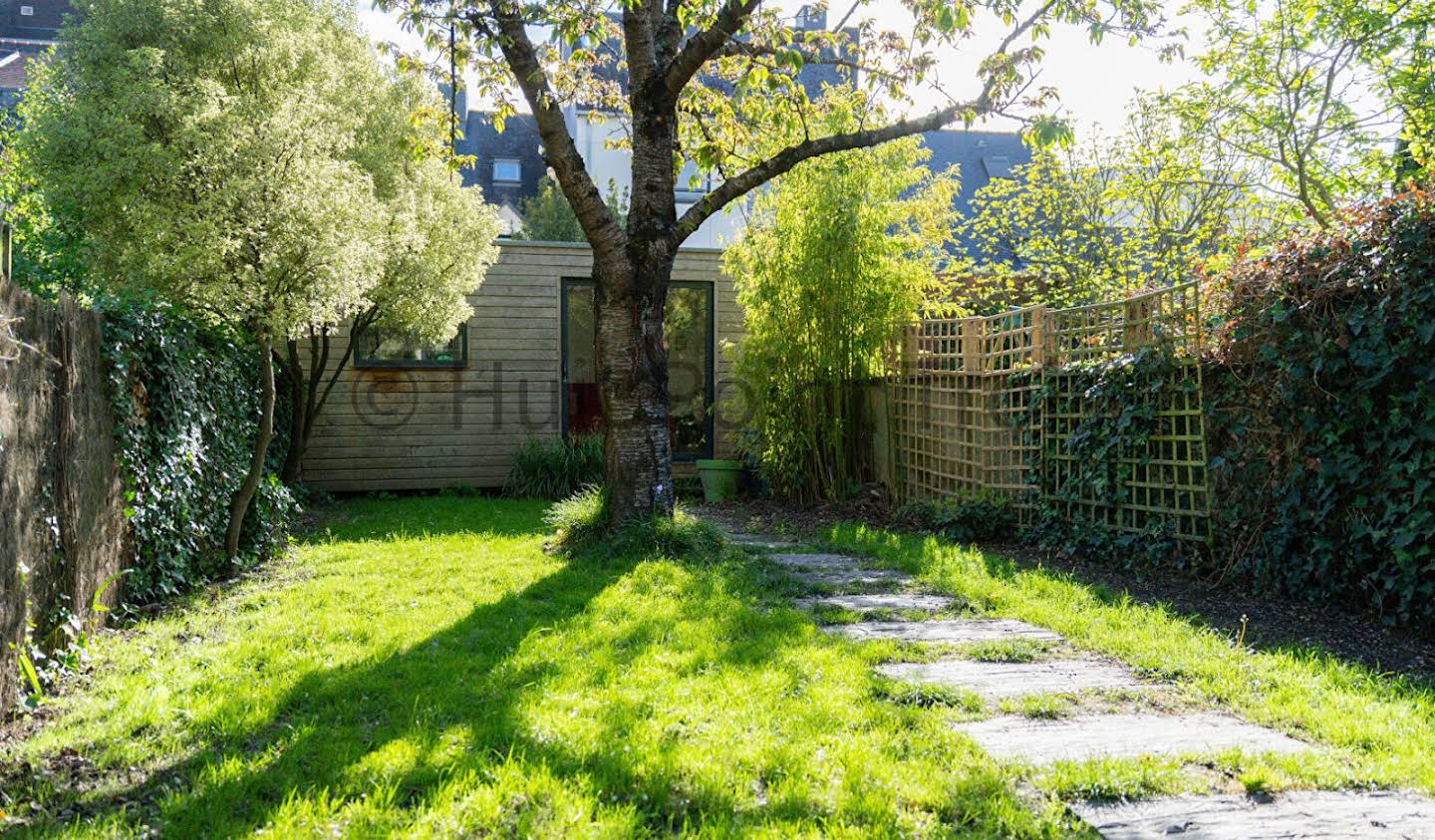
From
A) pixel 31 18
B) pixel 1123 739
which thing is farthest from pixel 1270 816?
pixel 31 18

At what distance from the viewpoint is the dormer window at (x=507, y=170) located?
2466cm

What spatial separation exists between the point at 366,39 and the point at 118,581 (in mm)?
5792

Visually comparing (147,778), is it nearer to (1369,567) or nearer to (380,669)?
(380,669)

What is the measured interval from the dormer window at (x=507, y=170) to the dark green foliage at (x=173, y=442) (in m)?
19.9

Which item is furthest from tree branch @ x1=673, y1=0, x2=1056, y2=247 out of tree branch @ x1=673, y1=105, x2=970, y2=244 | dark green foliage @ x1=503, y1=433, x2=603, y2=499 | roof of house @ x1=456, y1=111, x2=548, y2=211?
roof of house @ x1=456, y1=111, x2=548, y2=211

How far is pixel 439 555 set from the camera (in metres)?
6.02

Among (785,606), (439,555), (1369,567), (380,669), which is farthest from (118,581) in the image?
(1369,567)

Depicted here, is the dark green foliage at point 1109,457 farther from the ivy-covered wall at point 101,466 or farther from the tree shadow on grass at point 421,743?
the ivy-covered wall at point 101,466

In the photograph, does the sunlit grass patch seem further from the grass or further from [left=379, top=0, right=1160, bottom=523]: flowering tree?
[left=379, top=0, right=1160, bottom=523]: flowering tree

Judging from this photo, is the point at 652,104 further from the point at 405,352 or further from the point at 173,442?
the point at 405,352

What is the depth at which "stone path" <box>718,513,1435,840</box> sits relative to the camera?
226cm

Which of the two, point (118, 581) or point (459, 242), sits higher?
point (459, 242)

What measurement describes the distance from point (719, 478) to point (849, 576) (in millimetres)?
4173

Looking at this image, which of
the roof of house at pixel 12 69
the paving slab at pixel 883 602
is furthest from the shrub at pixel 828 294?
the roof of house at pixel 12 69
